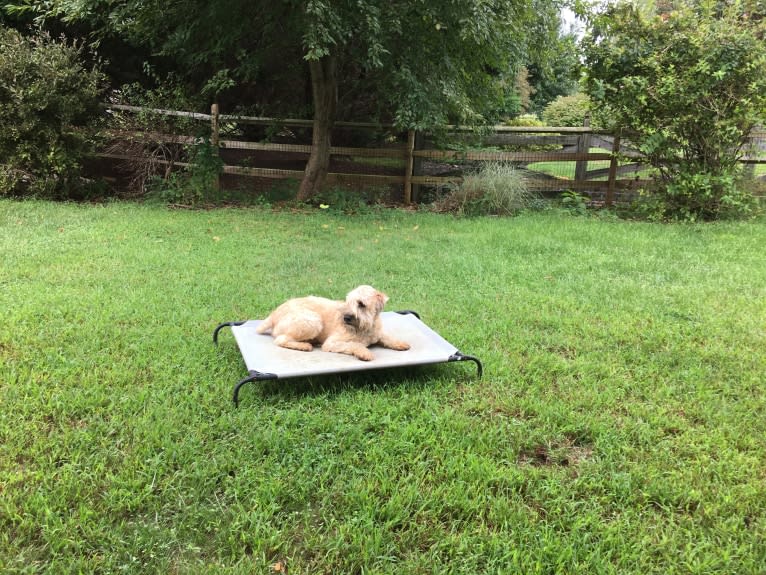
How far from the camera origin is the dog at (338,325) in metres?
3.35

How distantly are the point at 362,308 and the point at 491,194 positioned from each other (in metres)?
6.74

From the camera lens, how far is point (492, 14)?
331 inches

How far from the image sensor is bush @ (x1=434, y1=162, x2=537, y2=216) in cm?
952

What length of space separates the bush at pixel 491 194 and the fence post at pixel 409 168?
0.97 m

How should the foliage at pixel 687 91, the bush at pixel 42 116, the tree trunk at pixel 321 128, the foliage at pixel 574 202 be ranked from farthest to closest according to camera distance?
1. the tree trunk at pixel 321 128
2. the foliage at pixel 574 202
3. the bush at pixel 42 116
4. the foliage at pixel 687 91

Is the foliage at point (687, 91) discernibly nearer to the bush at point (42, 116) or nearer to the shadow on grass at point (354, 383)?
the shadow on grass at point (354, 383)

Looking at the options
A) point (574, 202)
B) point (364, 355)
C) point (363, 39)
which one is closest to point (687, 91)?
point (574, 202)

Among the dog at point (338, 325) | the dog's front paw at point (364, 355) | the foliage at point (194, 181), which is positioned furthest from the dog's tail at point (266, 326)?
the foliage at point (194, 181)

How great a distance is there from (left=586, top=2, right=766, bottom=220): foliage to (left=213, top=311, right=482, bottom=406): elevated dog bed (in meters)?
7.04

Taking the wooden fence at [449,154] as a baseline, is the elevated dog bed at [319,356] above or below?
below

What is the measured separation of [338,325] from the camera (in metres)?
3.49

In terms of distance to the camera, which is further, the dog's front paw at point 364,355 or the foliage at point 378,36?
the foliage at point 378,36

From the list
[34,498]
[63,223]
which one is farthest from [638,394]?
[63,223]

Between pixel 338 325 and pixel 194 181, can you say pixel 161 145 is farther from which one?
pixel 338 325
